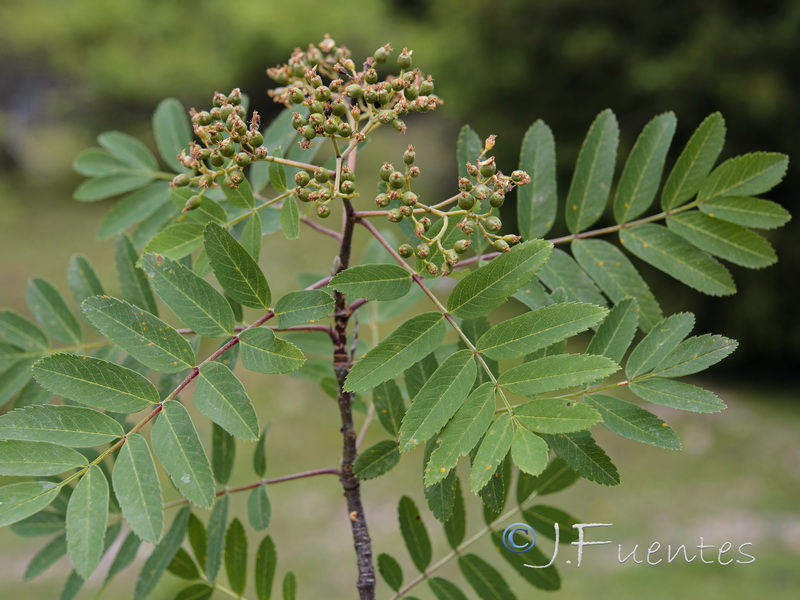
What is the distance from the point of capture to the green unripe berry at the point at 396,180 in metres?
0.83

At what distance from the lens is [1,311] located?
1229 millimetres

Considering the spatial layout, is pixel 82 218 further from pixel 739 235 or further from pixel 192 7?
pixel 739 235

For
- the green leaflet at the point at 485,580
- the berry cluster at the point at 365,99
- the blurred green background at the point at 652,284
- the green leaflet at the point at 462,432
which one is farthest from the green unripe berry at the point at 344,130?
the blurred green background at the point at 652,284

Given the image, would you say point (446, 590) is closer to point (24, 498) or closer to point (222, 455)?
point (222, 455)

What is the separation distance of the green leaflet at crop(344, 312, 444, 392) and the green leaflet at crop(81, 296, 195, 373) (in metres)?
0.21

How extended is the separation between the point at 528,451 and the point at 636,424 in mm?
160

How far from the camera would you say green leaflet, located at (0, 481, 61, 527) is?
779 mm

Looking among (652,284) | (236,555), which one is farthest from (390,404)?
(652,284)

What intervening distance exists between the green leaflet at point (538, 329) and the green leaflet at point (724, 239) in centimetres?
37

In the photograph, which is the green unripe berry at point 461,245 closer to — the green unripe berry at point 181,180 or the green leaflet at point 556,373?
the green leaflet at point 556,373

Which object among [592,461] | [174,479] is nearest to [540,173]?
[592,461]

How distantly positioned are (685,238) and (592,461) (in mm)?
447

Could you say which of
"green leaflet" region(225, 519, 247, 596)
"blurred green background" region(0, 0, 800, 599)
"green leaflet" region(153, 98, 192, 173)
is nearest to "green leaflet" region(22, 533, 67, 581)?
"green leaflet" region(225, 519, 247, 596)

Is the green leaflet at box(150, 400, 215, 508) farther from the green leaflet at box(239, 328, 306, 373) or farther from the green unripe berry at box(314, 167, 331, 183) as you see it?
the green unripe berry at box(314, 167, 331, 183)
